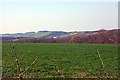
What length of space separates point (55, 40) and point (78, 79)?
3850 inches

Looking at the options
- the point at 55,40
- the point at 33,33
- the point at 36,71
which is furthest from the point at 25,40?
the point at 36,71

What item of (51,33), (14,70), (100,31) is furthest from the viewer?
(51,33)

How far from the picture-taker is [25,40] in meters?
112

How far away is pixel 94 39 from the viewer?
352ft

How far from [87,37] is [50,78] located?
9337cm

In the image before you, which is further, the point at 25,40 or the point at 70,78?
the point at 25,40

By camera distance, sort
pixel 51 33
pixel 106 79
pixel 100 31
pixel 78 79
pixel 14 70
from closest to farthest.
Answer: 1. pixel 106 79
2. pixel 78 79
3. pixel 14 70
4. pixel 100 31
5. pixel 51 33

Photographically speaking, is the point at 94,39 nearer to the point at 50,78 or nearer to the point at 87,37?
the point at 87,37

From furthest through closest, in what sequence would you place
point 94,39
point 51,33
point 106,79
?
point 51,33, point 94,39, point 106,79

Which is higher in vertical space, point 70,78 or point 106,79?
point 106,79

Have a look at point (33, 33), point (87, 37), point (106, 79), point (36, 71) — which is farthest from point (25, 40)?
point (106, 79)

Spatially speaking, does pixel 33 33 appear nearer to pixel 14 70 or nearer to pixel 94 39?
pixel 94 39

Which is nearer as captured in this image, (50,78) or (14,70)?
(50,78)

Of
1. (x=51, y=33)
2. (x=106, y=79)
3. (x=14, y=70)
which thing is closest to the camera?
(x=106, y=79)
